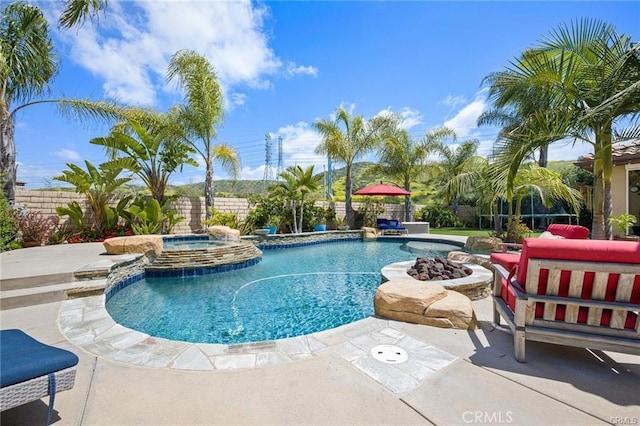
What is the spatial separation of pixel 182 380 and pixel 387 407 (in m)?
1.73

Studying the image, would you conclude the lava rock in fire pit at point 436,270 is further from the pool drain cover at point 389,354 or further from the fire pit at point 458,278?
the pool drain cover at point 389,354

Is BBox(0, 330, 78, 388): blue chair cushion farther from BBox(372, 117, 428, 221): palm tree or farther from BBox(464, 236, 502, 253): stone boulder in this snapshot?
BBox(372, 117, 428, 221): palm tree

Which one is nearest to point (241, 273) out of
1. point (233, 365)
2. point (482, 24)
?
point (233, 365)

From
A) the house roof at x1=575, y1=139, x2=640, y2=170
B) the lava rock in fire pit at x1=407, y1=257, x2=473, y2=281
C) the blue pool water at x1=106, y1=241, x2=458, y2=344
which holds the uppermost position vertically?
the house roof at x1=575, y1=139, x2=640, y2=170

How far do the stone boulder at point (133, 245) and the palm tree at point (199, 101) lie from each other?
5.96m

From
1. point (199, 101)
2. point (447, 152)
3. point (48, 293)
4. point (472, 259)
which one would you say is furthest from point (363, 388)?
point (447, 152)

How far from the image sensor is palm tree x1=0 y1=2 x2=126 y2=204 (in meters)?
8.60

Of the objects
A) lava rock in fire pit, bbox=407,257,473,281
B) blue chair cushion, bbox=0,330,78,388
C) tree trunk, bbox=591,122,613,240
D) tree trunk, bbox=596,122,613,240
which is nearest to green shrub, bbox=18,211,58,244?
blue chair cushion, bbox=0,330,78,388

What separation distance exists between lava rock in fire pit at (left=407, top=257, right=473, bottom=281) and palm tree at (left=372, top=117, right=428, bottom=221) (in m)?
13.4

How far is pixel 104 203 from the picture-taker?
1124 centimetres

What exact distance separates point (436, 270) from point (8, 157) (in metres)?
13.1

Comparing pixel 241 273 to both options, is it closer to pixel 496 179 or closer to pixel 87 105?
pixel 496 179

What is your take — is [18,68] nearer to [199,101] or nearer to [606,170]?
[199,101]

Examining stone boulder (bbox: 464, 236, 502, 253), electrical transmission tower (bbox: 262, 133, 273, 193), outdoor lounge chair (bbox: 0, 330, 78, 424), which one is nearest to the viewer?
outdoor lounge chair (bbox: 0, 330, 78, 424)
